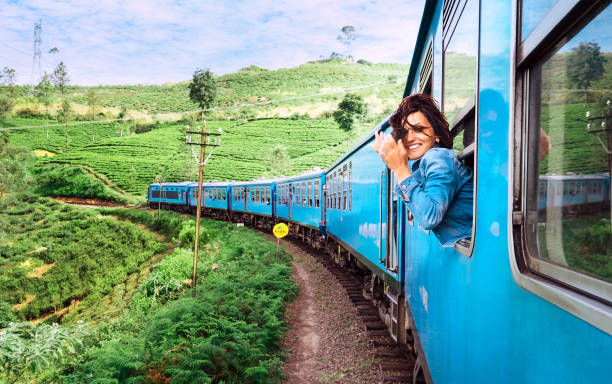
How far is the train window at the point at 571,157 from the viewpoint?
0.79m

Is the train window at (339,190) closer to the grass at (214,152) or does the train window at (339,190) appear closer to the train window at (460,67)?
the train window at (460,67)

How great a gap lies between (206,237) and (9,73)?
83.8m

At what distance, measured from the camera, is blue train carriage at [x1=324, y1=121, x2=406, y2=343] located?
18.7 ft

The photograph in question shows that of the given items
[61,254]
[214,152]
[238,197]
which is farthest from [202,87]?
[238,197]

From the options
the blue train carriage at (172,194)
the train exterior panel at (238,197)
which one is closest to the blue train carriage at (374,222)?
the train exterior panel at (238,197)

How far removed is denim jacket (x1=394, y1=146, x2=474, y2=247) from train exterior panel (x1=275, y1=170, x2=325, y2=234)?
39.7 feet

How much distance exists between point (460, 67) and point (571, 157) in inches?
55.0

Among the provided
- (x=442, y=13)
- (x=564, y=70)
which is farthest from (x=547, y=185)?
(x=442, y=13)

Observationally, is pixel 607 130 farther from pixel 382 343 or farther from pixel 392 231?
pixel 382 343

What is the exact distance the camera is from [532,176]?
1121 millimetres

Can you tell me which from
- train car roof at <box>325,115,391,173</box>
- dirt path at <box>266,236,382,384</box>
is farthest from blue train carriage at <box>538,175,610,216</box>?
dirt path at <box>266,236,382,384</box>

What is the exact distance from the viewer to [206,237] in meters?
27.0

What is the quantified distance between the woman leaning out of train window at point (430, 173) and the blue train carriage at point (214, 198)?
3009 cm

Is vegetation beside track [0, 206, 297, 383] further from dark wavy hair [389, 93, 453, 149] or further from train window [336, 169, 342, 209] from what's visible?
dark wavy hair [389, 93, 453, 149]
